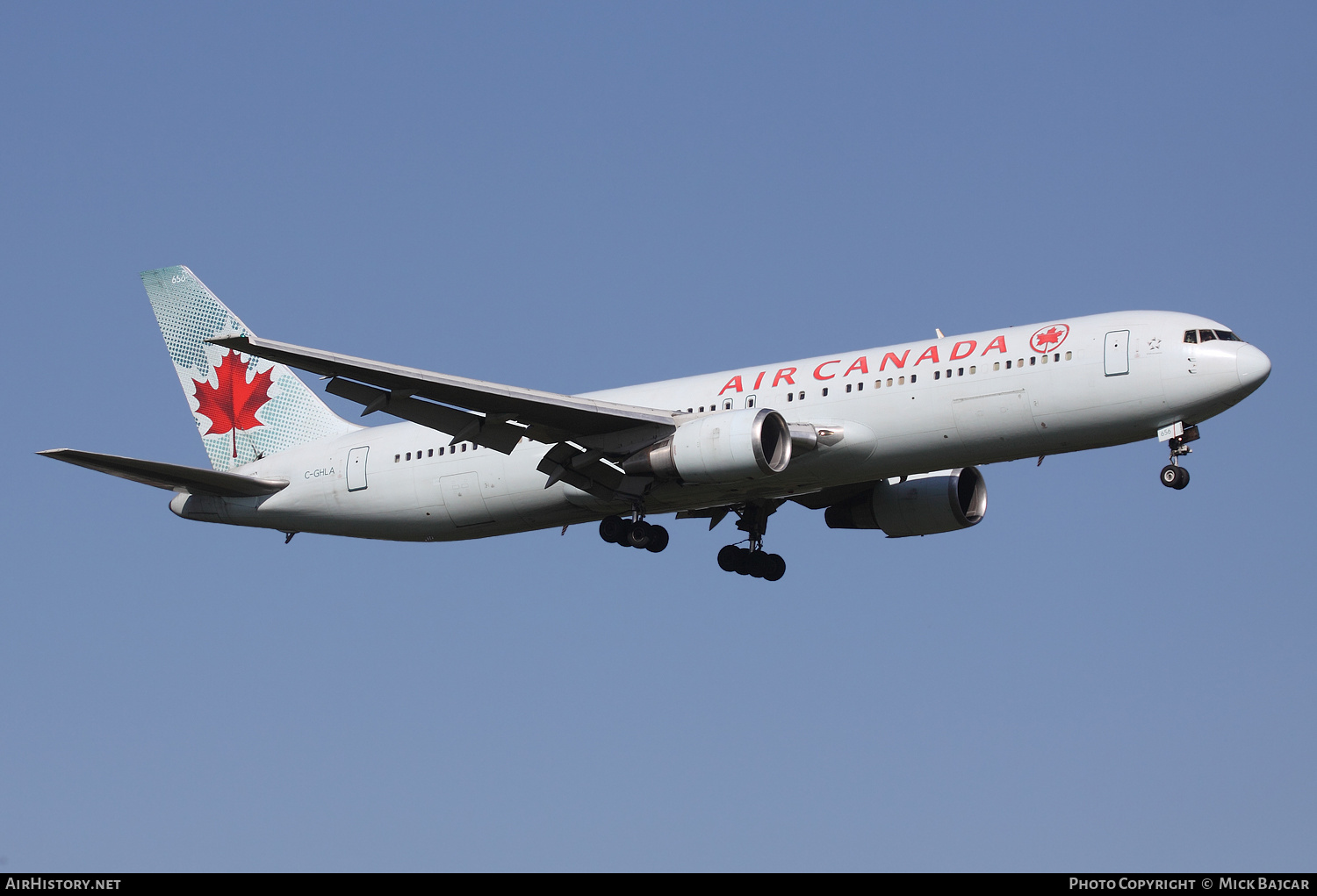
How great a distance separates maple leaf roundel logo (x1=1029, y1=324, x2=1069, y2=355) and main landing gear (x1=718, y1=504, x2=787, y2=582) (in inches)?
371

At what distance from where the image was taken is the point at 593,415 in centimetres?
3378

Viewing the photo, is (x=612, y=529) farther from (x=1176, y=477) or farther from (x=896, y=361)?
(x=1176, y=477)

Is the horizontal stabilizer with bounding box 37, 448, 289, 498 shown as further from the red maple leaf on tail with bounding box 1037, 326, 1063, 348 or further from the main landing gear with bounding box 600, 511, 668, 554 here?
the red maple leaf on tail with bounding box 1037, 326, 1063, 348

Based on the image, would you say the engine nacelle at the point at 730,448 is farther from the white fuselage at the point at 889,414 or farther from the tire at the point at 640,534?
the tire at the point at 640,534

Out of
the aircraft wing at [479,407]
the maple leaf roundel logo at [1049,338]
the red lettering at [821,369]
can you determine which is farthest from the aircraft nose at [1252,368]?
the aircraft wing at [479,407]

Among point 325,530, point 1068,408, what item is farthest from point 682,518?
point 1068,408

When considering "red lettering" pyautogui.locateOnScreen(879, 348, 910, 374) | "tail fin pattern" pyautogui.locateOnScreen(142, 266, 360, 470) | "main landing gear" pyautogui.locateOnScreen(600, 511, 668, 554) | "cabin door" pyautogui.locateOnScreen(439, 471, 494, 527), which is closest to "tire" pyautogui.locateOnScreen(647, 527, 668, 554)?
"main landing gear" pyautogui.locateOnScreen(600, 511, 668, 554)

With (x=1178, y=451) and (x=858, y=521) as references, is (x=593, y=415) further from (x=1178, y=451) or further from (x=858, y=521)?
(x=1178, y=451)

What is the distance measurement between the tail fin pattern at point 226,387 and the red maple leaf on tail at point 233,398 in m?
0.02

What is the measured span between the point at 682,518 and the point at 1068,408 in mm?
12194

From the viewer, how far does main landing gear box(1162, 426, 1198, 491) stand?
104 feet
